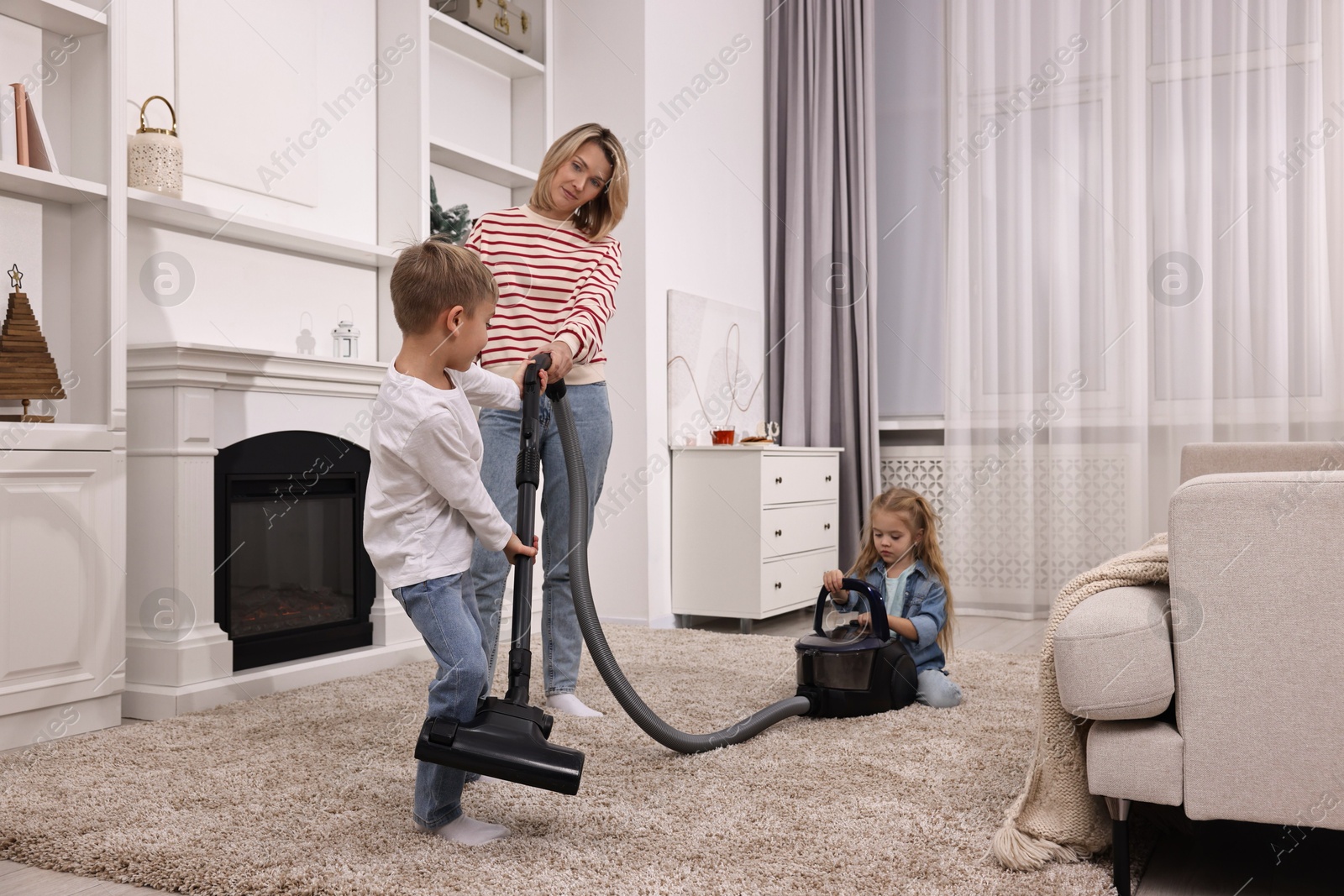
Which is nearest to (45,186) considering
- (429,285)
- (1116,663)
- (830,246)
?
(429,285)

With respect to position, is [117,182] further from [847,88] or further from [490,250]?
[847,88]

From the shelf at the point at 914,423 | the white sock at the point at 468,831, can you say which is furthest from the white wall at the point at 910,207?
the white sock at the point at 468,831

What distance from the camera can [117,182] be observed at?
2.38m

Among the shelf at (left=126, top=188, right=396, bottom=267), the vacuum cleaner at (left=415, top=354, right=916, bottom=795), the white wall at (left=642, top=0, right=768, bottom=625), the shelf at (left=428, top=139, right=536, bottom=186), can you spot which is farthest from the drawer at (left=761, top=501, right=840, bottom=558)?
the shelf at (left=126, top=188, right=396, bottom=267)

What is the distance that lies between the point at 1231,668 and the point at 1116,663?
13cm

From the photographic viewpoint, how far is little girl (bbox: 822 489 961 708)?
2.37m

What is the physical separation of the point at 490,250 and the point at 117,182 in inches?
36.4

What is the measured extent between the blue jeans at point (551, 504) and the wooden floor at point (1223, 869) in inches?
30.4

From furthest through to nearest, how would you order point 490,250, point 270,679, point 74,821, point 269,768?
point 270,679
point 490,250
point 269,768
point 74,821

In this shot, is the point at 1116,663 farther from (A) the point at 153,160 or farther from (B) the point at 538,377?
(A) the point at 153,160

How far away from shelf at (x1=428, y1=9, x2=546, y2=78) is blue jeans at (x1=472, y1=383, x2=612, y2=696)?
1788 mm

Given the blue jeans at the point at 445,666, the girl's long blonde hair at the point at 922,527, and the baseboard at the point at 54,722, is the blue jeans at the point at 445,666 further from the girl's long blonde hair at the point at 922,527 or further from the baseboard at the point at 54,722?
the girl's long blonde hair at the point at 922,527

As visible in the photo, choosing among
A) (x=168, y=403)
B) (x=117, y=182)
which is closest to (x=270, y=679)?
(x=168, y=403)

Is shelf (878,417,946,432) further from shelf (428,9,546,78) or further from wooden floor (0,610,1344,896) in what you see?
wooden floor (0,610,1344,896)
